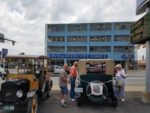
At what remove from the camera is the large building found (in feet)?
307

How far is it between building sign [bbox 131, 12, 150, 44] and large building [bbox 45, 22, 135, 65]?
7377cm

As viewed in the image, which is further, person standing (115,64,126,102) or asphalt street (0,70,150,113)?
person standing (115,64,126,102)

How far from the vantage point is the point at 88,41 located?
96.7m

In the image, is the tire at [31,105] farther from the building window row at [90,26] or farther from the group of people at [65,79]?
the building window row at [90,26]

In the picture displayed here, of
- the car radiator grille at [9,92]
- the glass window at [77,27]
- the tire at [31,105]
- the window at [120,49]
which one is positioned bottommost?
the tire at [31,105]

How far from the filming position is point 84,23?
9762 cm

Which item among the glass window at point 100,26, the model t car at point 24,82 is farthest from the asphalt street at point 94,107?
the glass window at point 100,26

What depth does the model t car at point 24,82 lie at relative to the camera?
11.8m

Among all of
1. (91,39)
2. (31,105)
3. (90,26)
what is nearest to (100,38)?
(91,39)

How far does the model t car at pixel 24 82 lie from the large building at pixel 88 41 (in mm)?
77245

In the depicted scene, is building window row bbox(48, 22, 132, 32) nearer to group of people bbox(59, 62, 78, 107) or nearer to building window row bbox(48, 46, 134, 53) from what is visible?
building window row bbox(48, 46, 134, 53)

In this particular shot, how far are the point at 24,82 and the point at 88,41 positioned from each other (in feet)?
278

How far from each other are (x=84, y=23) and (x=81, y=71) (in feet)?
270

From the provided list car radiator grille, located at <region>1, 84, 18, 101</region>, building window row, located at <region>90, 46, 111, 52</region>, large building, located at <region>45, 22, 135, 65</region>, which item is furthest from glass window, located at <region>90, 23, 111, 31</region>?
car radiator grille, located at <region>1, 84, 18, 101</region>
